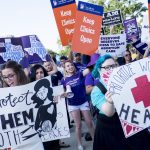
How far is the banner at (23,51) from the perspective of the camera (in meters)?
7.59

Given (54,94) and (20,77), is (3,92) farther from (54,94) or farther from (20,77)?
(54,94)

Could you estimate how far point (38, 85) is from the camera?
426cm

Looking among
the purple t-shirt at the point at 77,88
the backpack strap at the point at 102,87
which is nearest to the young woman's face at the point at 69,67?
the purple t-shirt at the point at 77,88

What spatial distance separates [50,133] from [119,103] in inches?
39.8

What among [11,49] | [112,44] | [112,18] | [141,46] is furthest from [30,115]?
[112,18]

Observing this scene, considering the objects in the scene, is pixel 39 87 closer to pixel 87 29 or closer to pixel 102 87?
pixel 102 87

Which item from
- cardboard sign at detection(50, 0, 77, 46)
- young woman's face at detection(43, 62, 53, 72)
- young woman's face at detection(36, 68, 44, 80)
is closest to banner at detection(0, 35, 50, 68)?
young woman's face at detection(43, 62, 53, 72)

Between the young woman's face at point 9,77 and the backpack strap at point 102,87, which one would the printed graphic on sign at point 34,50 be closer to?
the young woman's face at point 9,77

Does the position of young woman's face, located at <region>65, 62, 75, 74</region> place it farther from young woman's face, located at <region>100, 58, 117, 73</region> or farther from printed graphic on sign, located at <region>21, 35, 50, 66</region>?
young woman's face, located at <region>100, 58, 117, 73</region>

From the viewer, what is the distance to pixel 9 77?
4.08 meters

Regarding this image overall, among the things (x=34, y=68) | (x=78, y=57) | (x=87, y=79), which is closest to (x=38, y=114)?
(x=34, y=68)

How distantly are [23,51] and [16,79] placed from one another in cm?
367

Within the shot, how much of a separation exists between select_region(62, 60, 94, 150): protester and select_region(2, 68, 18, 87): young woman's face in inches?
120

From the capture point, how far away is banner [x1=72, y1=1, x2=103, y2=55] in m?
7.18
